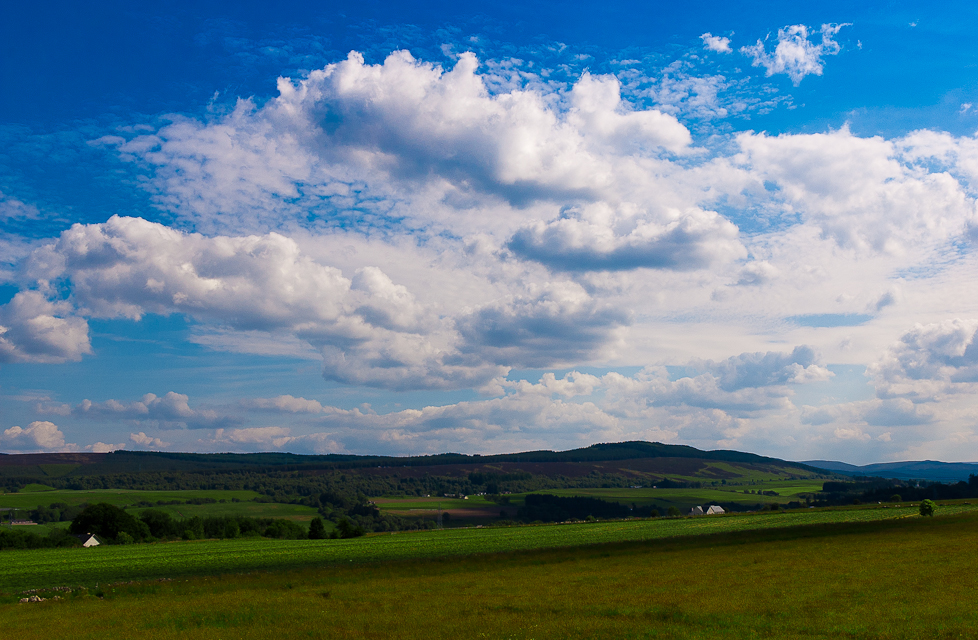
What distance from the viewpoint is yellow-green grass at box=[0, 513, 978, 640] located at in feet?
74.4

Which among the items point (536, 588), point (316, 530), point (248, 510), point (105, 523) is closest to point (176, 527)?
point (105, 523)

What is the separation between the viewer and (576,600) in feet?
96.0

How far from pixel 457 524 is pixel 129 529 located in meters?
61.9

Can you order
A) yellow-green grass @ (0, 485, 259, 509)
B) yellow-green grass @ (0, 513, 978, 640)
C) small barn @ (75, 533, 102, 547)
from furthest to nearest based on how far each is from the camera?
yellow-green grass @ (0, 485, 259, 509), small barn @ (75, 533, 102, 547), yellow-green grass @ (0, 513, 978, 640)

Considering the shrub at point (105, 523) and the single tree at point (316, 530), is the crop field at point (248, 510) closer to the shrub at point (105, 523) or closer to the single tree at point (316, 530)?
the shrub at point (105, 523)

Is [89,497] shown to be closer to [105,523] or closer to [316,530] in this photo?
[105,523]

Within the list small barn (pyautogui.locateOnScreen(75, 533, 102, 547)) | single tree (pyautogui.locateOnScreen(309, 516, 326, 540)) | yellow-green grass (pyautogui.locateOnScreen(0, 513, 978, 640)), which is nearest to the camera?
yellow-green grass (pyautogui.locateOnScreen(0, 513, 978, 640))

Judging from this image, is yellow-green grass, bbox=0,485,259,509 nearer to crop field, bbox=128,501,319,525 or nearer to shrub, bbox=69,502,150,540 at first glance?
crop field, bbox=128,501,319,525

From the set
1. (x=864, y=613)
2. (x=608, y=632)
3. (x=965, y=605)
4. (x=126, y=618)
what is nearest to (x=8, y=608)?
(x=126, y=618)

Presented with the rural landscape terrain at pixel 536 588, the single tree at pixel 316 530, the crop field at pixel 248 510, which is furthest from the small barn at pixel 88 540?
the crop field at pixel 248 510

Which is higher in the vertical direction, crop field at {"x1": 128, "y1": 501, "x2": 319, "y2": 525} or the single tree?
the single tree

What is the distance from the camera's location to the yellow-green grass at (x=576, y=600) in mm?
22688

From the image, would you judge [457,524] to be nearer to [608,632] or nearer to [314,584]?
[314,584]

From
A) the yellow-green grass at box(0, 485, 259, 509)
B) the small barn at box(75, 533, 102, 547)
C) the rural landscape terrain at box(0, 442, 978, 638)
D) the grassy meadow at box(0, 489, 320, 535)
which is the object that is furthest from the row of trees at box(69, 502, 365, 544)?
the yellow-green grass at box(0, 485, 259, 509)
